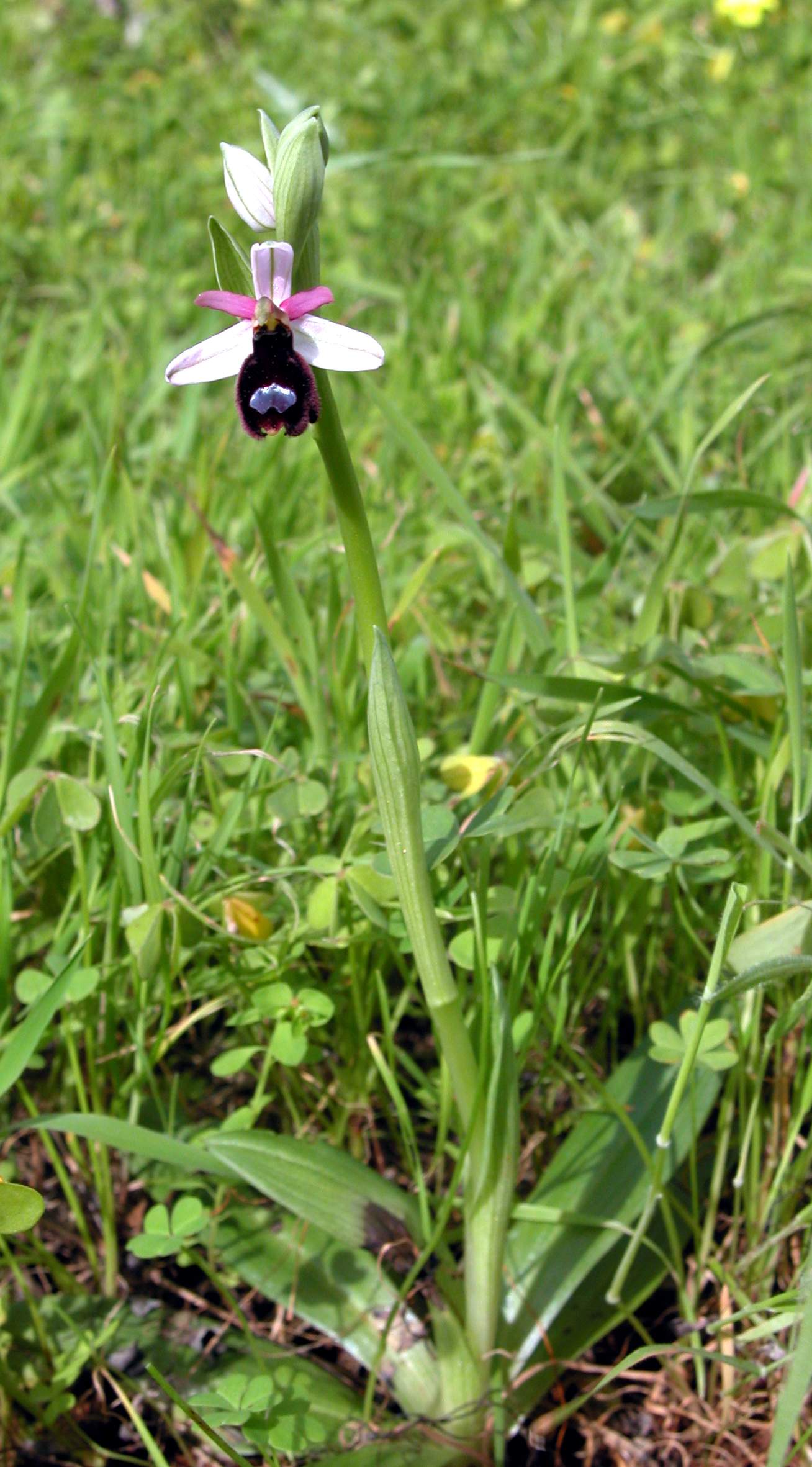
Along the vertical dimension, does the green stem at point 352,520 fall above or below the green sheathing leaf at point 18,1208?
above

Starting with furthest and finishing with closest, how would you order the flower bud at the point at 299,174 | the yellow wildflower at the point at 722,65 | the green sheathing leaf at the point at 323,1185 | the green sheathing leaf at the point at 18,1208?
the yellow wildflower at the point at 722,65
the green sheathing leaf at the point at 323,1185
the green sheathing leaf at the point at 18,1208
the flower bud at the point at 299,174

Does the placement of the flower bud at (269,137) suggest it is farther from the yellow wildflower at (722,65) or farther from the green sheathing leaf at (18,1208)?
the yellow wildflower at (722,65)

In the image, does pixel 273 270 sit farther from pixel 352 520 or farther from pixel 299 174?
pixel 352 520

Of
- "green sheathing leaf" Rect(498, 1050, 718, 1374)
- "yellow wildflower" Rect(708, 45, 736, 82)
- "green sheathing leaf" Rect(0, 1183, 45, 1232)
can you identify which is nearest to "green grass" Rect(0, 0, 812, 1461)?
"green sheathing leaf" Rect(498, 1050, 718, 1374)

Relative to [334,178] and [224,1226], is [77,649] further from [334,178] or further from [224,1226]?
[334,178]

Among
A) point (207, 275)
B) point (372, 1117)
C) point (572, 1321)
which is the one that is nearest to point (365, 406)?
point (207, 275)

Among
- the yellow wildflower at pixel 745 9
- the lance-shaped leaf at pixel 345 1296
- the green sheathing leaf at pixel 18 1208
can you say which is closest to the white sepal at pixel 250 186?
the green sheathing leaf at pixel 18 1208
